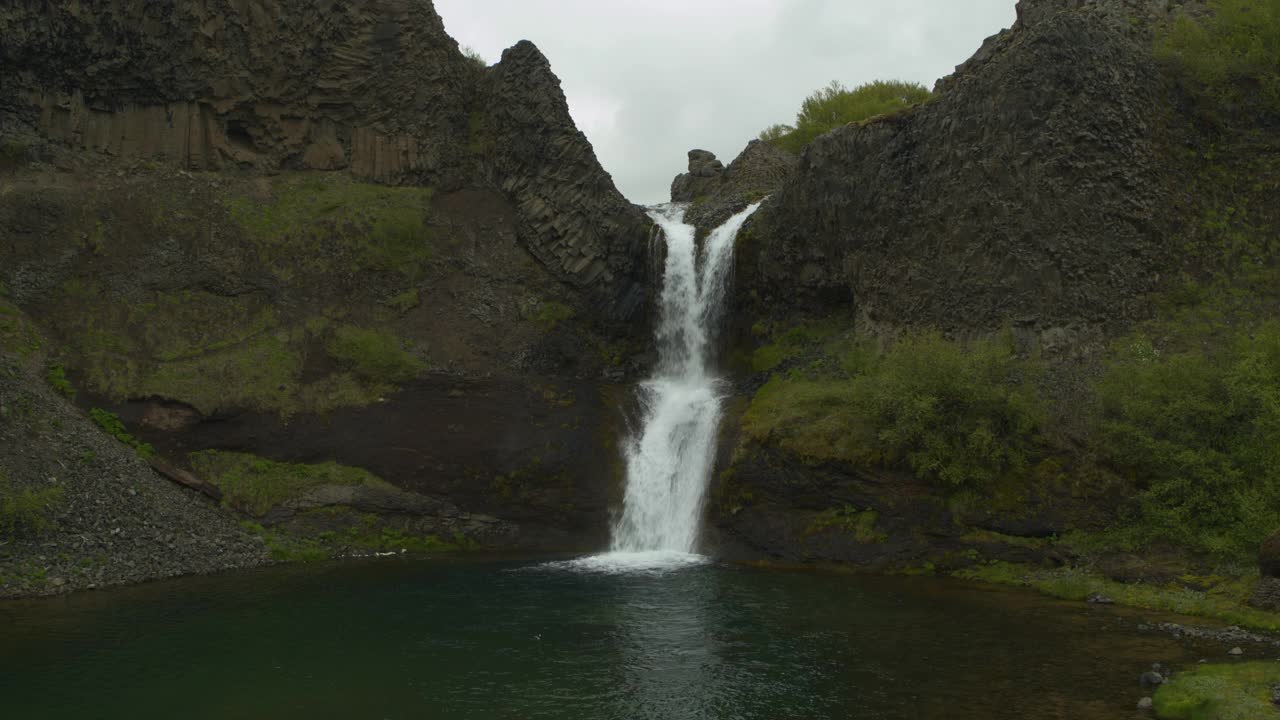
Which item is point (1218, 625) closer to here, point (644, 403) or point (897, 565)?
point (897, 565)

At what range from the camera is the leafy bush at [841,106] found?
241 feet

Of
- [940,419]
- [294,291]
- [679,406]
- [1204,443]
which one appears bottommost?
[679,406]

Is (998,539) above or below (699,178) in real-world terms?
below

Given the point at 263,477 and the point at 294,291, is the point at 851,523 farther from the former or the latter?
the point at 294,291

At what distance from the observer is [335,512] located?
105ft

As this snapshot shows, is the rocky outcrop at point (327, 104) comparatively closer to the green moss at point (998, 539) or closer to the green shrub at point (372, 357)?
the green shrub at point (372, 357)

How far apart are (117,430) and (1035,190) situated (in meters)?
35.1

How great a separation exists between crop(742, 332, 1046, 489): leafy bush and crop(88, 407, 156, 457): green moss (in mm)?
23156

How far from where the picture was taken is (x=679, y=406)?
38594 mm

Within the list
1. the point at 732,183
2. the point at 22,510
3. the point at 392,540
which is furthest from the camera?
the point at 732,183

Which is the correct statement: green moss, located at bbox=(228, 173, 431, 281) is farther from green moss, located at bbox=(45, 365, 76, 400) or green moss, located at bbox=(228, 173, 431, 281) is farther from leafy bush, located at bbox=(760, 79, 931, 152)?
leafy bush, located at bbox=(760, 79, 931, 152)

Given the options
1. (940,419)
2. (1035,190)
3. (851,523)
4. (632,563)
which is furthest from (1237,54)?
(632,563)

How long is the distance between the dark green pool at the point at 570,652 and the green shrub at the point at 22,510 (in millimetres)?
2927

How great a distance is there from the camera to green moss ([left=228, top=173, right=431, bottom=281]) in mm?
41250
